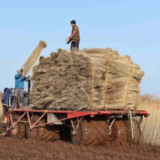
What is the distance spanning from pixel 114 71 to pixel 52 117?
2487 millimetres

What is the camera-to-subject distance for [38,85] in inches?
430

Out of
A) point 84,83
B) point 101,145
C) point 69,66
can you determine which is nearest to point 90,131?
point 101,145

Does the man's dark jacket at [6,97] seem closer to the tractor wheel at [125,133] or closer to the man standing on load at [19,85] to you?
the man standing on load at [19,85]

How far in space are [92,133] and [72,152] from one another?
1.24 meters

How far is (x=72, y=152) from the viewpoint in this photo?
28.2 ft

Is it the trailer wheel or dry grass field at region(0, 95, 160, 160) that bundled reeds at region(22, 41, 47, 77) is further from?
dry grass field at region(0, 95, 160, 160)

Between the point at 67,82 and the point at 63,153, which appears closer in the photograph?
the point at 63,153

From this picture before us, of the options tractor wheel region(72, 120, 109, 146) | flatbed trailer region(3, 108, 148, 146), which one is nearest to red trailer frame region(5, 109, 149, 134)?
flatbed trailer region(3, 108, 148, 146)

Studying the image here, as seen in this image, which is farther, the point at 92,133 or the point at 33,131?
the point at 33,131

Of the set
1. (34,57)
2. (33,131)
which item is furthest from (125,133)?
(34,57)

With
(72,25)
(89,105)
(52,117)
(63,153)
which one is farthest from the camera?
(72,25)

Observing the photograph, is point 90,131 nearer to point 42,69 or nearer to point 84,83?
point 84,83

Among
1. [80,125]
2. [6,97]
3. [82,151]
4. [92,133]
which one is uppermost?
[6,97]

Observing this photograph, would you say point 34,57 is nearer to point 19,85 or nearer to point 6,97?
point 19,85
